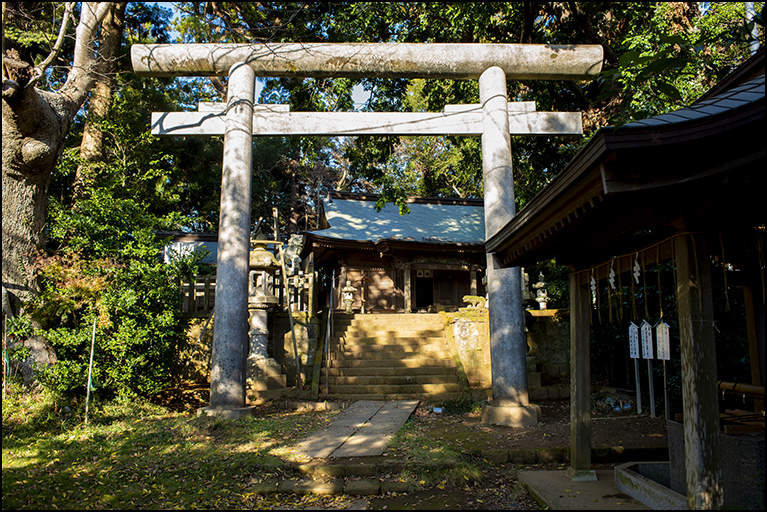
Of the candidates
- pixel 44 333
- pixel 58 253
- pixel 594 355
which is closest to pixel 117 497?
pixel 44 333

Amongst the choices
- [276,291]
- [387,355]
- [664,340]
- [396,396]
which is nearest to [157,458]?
[396,396]

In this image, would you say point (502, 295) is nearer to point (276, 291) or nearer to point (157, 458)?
point (157, 458)

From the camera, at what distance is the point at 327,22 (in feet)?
34.4

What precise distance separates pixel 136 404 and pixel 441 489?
6069mm

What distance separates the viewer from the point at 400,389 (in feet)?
31.9

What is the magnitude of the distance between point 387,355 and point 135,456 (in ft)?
20.3

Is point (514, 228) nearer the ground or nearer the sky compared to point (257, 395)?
nearer the sky

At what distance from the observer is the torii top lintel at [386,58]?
817cm

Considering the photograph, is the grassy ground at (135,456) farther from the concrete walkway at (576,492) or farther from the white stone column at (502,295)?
the white stone column at (502,295)

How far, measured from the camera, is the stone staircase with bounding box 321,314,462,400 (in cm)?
974

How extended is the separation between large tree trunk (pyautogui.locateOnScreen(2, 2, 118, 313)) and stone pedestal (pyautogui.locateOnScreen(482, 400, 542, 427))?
7513 mm

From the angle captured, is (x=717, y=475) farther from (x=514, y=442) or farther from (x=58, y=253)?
(x=58, y=253)

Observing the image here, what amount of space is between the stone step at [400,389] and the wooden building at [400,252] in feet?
20.0

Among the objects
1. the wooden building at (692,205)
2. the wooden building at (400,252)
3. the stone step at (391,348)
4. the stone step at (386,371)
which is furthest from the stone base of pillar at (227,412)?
the wooden building at (400,252)
